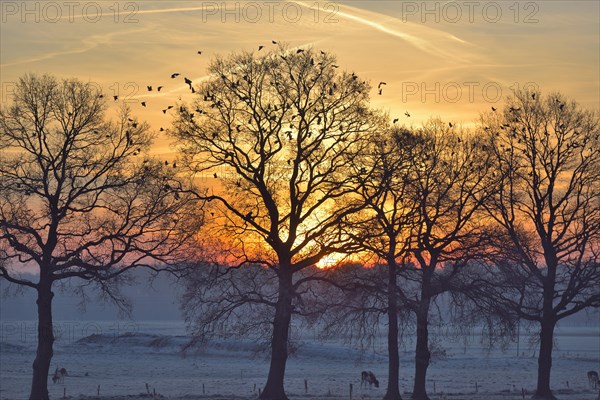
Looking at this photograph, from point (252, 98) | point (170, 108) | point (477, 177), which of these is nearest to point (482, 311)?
point (477, 177)

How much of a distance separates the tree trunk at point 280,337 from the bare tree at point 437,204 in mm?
6843

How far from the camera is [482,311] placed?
37.2 metres

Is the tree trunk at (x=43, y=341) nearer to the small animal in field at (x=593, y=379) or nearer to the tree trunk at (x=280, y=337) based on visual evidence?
the tree trunk at (x=280, y=337)

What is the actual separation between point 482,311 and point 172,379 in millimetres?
34239

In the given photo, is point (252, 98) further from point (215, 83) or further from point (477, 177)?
point (477, 177)

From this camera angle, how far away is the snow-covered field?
50.5m

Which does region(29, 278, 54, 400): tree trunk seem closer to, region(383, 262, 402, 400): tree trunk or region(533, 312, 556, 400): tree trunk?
region(383, 262, 402, 400): tree trunk

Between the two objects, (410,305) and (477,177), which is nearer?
(410,305)

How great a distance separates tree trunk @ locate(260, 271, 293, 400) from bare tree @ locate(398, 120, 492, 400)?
6.84m

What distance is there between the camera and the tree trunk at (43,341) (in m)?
35.8

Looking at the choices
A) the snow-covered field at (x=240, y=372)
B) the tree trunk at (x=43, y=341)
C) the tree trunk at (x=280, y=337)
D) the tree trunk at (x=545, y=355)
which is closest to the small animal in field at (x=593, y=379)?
the snow-covered field at (x=240, y=372)

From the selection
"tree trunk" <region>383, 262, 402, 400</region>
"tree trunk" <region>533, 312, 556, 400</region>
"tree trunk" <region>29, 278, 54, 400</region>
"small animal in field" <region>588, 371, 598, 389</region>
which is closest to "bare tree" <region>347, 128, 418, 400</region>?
"tree trunk" <region>383, 262, 402, 400</region>

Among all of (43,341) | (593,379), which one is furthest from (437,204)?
(593,379)

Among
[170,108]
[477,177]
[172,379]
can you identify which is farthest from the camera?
[172,379]
